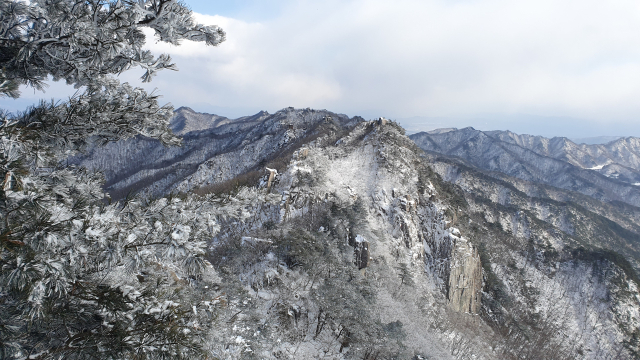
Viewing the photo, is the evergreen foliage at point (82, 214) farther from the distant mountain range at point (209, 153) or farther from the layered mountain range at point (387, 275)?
the distant mountain range at point (209, 153)

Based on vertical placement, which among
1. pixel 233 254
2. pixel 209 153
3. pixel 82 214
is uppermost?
pixel 209 153

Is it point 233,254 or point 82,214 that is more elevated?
point 82,214

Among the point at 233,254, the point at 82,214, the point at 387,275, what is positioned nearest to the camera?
the point at 82,214

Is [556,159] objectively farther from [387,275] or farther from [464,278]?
[387,275]

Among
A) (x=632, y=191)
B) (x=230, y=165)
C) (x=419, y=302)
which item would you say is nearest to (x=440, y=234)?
(x=419, y=302)

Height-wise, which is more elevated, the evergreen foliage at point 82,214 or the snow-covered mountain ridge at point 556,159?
the snow-covered mountain ridge at point 556,159

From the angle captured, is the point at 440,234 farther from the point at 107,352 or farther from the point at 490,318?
the point at 107,352

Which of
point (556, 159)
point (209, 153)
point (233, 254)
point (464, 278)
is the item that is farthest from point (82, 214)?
point (556, 159)

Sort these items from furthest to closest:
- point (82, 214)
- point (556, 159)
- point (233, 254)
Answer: point (556, 159) < point (233, 254) < point (82, 214)

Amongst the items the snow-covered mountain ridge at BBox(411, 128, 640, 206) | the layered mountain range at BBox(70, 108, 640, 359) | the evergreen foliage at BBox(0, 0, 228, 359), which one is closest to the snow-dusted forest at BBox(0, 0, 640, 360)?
the evergreen foliage at BBox(0, 0, 228, 359)

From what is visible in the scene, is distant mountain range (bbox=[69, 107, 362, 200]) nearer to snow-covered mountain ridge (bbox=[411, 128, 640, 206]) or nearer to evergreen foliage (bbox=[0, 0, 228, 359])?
evergreen foliage (bbox=[0, 0, 228, 359])

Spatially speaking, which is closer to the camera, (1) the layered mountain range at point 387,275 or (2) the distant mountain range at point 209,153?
(1) the layered mountain range at point 387,275

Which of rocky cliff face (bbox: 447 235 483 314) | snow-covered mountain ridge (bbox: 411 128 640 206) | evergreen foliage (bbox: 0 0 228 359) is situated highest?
snow-covered mountain ridge (bbox: 411 128 640 206)

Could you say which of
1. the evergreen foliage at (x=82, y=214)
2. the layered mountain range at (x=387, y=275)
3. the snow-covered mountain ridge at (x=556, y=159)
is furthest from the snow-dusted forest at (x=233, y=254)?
the snow-covered mountain ridge at (x=556, y=159)
